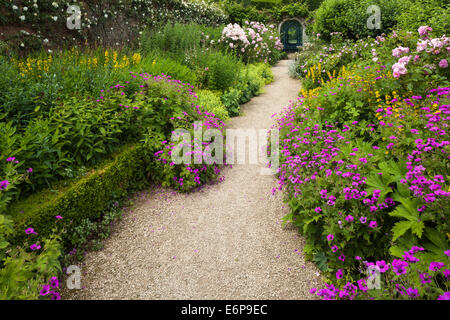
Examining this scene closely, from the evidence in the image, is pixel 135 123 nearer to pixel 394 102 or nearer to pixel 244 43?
pixel 394 102

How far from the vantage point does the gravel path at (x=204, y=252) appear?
2686 millimetres

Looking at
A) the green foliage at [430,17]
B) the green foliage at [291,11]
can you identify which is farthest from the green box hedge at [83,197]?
the green foliage at [291,11]

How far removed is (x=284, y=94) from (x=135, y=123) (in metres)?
5.66

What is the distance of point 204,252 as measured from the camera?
10.3 ft

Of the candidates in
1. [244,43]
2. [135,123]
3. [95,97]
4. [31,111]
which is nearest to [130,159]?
[135,123]

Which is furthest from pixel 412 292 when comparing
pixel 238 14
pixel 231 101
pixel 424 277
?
pixel 238 14

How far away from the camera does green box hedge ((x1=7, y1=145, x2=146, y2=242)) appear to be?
265cm

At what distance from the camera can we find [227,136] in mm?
5891

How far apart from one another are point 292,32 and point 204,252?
19443 mm

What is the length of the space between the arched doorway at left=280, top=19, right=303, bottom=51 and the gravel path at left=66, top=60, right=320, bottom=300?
16856 millimetres

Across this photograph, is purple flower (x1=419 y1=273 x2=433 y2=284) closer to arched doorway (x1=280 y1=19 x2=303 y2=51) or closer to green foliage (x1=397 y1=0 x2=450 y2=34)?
green foliage (x1=397 y1=0 x2=450 y2=34)

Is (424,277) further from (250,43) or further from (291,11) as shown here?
(291,11)

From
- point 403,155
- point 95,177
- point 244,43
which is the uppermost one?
point 244,43

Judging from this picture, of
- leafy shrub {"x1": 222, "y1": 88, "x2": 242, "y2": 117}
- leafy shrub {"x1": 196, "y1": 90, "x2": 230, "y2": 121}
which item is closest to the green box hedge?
leafy shrub {"x1": 196, "y1": 90, "x2": 230, "y2": 121}
